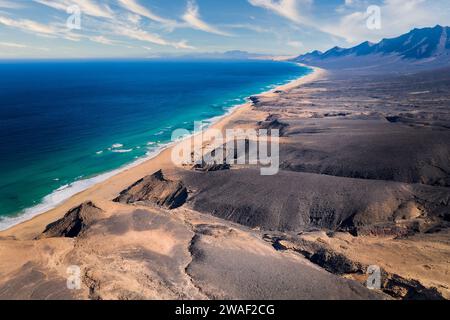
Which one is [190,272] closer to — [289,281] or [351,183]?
[289,281]

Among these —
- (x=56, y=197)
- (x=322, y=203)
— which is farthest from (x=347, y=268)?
(x=56, y=197)

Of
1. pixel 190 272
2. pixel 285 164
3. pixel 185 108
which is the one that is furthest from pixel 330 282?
pixel 185 108
